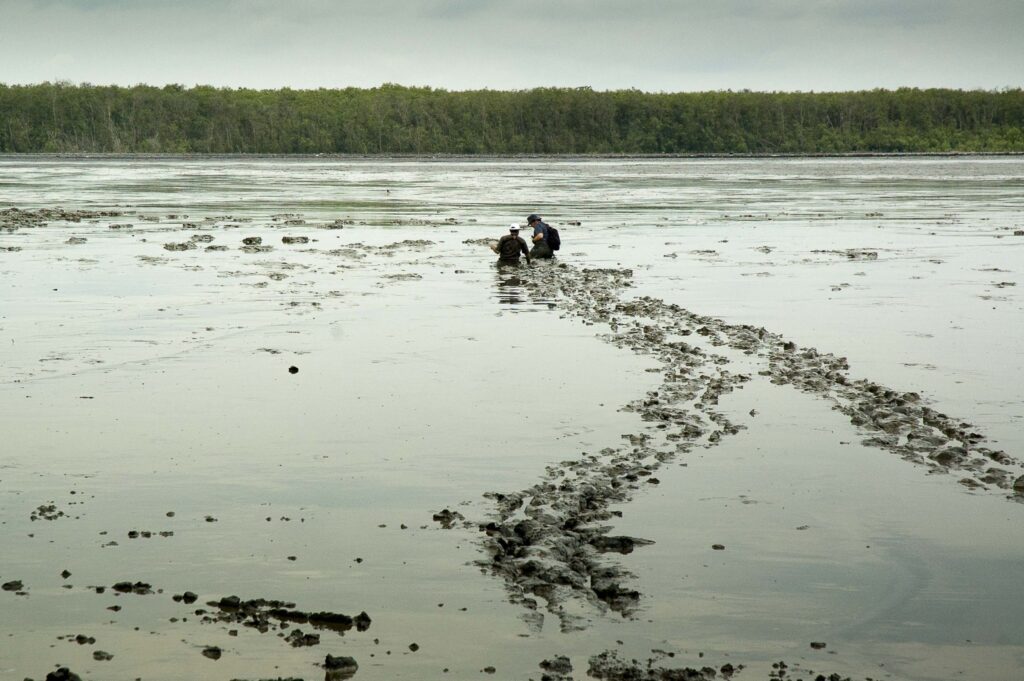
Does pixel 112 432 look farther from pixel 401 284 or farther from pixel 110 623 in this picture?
pixel 401 284

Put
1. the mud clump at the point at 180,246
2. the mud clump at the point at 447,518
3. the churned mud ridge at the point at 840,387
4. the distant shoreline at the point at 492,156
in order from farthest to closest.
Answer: the distant shoreline at the point at 492,156 → the mud clump at the point at 180,246 → the churned mud ridge at the point at 840,387 → the mud clump at the point at 447,518

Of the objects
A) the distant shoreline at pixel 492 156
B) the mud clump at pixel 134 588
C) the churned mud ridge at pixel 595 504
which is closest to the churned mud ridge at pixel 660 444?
the churned mud ridge at pixel 595 504

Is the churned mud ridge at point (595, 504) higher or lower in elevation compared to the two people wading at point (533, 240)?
lower

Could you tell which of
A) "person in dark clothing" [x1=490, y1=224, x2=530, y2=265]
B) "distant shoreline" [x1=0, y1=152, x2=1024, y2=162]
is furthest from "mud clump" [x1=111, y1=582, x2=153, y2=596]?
"distant shoreline" [x1=0, y1=152, x2=1024, y2=162]

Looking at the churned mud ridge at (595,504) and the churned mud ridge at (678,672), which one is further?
the churned mud ridge at (595,504)

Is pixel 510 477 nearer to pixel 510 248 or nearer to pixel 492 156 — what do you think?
pixel 510 248

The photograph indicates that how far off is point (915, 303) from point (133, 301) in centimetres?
1380

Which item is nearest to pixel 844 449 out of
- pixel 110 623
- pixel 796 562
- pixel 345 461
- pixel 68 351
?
pixel 796 562

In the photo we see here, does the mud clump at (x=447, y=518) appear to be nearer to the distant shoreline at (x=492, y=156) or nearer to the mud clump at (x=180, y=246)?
the mud clump at (x=180, y=246)

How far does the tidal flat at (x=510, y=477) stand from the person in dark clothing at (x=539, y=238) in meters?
3.50

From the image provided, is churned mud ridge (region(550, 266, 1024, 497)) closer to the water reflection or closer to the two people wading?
the water reflection

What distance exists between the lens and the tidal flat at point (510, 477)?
7.27 metres

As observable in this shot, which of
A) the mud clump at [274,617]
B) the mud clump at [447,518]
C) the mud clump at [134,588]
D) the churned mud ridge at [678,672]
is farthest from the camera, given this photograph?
the mud clump at [447,518]

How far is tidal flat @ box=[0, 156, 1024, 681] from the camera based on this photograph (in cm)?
727
